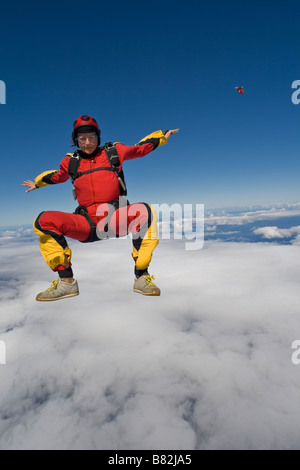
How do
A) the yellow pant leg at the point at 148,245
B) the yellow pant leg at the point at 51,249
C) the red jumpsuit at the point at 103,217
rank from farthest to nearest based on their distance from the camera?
1. the yellow pant leg at the point at 148,245
2. the red jumpsuit at the point at 103,217
3. the yellow pant leg at the point at 51,249

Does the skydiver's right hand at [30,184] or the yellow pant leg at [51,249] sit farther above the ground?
the skydiver's right hand at [30,184]

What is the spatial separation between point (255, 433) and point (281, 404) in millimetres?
295

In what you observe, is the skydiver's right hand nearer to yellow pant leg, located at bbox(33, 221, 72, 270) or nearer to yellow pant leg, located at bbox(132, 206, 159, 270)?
yellow pant leg, located at bbox(33, 221, 72, 270)

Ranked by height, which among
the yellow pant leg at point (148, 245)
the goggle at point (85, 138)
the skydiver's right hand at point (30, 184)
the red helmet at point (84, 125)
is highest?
the red helmet at point (84, 125)

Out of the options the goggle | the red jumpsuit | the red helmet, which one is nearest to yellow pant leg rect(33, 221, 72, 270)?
the red jumpsuit

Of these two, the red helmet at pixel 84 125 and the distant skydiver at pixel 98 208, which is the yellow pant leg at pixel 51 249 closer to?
the distant skydiver at pixel 98 208

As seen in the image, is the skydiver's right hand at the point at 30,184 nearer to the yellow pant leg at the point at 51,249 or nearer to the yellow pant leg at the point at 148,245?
the yellow pant leg at the point at 51,249

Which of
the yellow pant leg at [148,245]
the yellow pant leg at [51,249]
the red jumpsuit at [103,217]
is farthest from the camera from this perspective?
the yellow pant leg at [148,245]

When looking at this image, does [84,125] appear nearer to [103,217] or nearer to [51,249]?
[103,217]

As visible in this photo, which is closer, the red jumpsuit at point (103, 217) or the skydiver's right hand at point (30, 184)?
the red jumpsuit at point (103, 217)

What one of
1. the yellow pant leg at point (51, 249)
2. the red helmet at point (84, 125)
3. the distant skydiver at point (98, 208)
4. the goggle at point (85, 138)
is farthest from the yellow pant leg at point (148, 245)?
the red helmet at point (84, 125)

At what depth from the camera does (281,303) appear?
8.70ft

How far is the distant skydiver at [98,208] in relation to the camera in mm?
2602
